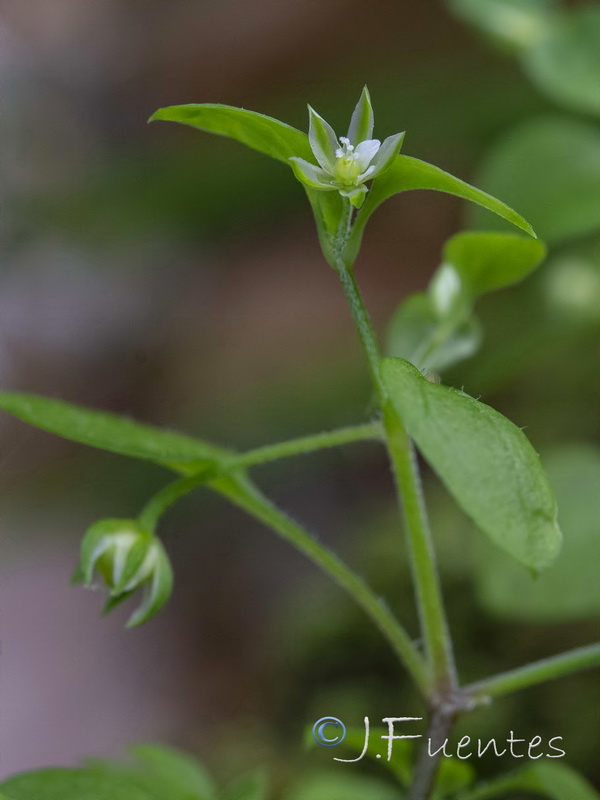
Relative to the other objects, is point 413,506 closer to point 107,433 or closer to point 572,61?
point 107,433

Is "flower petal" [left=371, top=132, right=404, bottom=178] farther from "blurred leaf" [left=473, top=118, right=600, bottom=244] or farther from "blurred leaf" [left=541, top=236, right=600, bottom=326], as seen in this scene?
"blurred leaf" [left=541, top=236, right=600, bottom=326]

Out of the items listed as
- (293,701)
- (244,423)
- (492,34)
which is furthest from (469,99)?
(293,701)

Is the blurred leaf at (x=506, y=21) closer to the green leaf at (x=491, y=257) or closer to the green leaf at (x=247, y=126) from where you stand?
the green leaf at (x=491, y=257)

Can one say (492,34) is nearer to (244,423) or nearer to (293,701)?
(244,423)

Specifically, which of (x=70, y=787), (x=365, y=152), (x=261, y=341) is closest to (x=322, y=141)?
(x=365, y=152)

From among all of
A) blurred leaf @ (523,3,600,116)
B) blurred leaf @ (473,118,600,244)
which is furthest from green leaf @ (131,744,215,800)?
blurred leaf @ (523,3,600,116)

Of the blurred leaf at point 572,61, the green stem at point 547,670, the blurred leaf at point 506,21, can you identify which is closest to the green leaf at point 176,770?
the green stem at point 547,670
